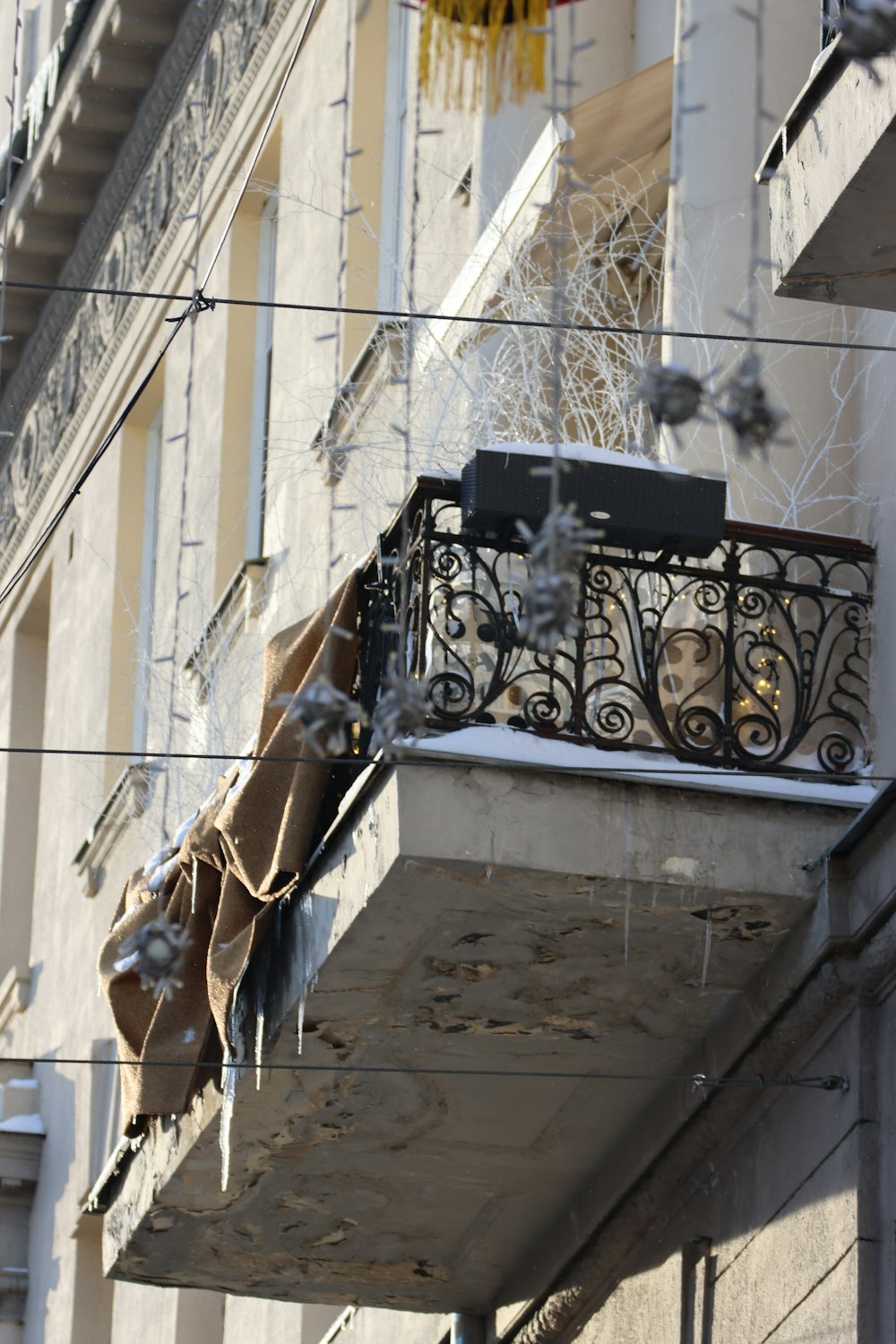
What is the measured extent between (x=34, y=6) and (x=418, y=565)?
1719cm

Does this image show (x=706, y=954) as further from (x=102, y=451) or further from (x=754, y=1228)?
(x=102, y=451)

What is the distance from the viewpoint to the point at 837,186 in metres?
7.51

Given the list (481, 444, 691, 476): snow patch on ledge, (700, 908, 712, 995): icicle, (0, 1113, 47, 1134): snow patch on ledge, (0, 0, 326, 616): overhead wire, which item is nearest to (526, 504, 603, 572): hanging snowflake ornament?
(0, 0, 326, 616): overhead wire

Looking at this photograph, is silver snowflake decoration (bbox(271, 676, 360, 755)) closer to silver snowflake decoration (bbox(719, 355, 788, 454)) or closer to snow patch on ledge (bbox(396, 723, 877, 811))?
silver snowflake decoration (bbox(719, 355, 788, 454))

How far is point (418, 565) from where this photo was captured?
29.4 feet

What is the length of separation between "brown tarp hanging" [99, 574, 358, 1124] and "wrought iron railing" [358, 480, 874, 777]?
253 millimetres

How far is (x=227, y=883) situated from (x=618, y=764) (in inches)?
64.7

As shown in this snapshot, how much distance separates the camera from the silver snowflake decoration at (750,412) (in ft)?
18.1

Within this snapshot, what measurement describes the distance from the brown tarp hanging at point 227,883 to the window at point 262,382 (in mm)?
5973

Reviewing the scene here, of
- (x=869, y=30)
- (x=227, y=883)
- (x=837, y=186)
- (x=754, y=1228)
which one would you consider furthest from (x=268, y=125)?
(x=869, y=30)

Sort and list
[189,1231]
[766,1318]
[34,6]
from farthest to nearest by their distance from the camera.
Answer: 1. [34,6]
2. [189,1231]
3. [766,1318]

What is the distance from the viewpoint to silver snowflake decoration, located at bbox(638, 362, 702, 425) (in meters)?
5.61

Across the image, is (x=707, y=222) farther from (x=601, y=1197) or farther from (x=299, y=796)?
(x=601, y=1197)

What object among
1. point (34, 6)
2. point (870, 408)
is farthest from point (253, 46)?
point (870, 408)
